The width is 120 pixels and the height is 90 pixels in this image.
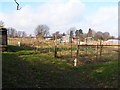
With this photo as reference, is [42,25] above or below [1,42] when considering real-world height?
above

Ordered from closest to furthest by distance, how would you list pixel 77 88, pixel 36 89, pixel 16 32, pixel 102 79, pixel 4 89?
pixel 4 89 → pixel 36 89 → pixel 77 88 → pixel 102 79 → pixel 16 32

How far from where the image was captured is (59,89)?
5.31 metres

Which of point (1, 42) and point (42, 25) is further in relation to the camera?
point (42, 25)

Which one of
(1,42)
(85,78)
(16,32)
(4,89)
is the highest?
(16,32)

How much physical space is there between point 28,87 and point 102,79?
389 cm

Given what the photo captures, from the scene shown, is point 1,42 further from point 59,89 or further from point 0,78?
point 59,89

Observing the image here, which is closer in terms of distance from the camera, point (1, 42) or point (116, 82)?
point (116, 82)

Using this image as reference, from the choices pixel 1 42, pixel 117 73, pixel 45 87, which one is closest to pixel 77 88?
pixel 45 87

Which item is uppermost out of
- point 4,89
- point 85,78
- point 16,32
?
point 16,32

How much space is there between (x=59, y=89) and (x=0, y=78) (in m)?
2.37

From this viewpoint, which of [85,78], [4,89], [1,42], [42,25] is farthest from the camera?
[42,25]

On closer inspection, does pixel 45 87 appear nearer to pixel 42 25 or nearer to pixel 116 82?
pixel 116 82

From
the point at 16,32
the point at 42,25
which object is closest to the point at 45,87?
the point at 42,25

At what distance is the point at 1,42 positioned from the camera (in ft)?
57.4
